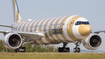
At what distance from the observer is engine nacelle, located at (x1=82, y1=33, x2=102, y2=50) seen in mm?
26656

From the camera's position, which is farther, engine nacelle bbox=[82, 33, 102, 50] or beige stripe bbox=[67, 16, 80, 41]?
engine nacelle bbox=[82, 33, 102, 50]

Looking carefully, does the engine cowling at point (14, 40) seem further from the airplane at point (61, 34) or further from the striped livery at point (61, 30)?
the striped livery at point (61, 30)

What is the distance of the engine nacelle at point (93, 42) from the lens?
26.7 meters

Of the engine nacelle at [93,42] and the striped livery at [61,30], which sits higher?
the striped livery at [61,30]

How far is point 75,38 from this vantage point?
78.5ft

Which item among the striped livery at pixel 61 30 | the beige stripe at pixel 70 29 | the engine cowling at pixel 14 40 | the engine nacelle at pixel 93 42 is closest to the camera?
the striped livery at pixel 61 30

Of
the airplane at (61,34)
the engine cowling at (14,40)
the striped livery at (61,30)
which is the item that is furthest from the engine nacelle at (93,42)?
the engine cowling at (14,40)

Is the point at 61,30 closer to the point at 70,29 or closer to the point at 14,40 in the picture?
the point at 70,29

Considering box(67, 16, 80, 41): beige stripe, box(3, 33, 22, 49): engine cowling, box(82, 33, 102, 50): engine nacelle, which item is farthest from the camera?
box(82, 33, 102, 50): engine nacelle

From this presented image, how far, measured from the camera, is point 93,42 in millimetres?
27234

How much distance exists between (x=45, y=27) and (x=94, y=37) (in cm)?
603

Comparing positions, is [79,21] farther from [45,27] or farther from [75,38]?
[45,27]

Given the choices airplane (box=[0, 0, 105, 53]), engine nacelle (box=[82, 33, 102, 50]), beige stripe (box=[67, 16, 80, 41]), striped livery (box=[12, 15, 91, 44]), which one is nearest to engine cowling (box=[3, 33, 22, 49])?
airplane (box=[0, 0, 105, 53])

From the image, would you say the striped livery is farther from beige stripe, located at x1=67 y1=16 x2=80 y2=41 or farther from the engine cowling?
the engine cowling
